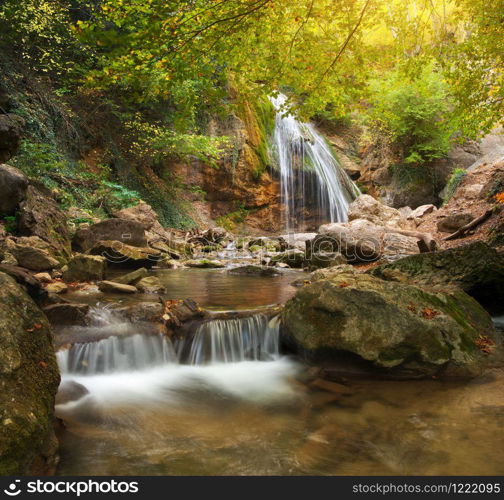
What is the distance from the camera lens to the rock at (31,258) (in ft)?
21.4

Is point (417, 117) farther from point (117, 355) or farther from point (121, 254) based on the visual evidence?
point (117, 355)

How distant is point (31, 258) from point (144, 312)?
3398 millimetres

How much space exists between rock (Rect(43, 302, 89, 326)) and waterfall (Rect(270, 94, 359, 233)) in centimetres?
A: 1578

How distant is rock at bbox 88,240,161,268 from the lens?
8.84 metres

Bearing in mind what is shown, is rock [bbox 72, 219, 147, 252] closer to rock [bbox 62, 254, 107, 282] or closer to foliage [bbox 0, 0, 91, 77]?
rock [bbox 62, 254, 107, 282]

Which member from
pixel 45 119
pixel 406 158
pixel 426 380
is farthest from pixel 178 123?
pixel 406 158

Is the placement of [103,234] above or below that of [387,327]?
above

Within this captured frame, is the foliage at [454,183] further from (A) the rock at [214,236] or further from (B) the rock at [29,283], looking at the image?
(B) the rock at [29,283]

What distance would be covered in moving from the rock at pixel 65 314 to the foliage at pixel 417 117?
59.5 feet

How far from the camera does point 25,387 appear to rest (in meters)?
2.07

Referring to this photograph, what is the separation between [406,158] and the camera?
20.4 meters

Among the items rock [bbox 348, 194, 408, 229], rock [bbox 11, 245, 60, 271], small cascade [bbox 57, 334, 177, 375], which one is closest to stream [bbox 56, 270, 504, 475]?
small cascade [bbox 57, 334, 177, 375]

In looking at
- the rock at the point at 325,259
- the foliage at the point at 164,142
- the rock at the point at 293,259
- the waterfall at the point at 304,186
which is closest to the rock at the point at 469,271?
the rock at the point at 325,259

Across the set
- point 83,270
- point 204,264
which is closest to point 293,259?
point 204,264
